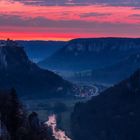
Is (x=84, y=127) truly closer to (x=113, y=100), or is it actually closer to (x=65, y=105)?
(x=113, y=100)

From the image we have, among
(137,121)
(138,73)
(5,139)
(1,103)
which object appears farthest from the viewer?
(138,73)

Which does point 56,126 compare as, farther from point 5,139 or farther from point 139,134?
point 5,139

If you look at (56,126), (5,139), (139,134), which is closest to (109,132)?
(139,134)

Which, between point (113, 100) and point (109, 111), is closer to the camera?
point (109, 111)

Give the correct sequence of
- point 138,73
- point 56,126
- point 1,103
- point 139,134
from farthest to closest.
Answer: point 138,73 < point 56,126 < point 139,134 < point 1,103

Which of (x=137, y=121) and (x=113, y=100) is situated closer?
(x=137, y=121)

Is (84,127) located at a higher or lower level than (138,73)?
lower

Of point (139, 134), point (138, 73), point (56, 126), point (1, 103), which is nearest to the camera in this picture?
point (1, 103)

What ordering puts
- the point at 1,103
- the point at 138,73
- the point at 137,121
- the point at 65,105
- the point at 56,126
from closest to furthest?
1. the point at 1,103
2. the point at 137,121
3. the point at 56,126
4. the point at 138,73
5. the point at 65,105

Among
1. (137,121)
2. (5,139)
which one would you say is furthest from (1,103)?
(137,121)
